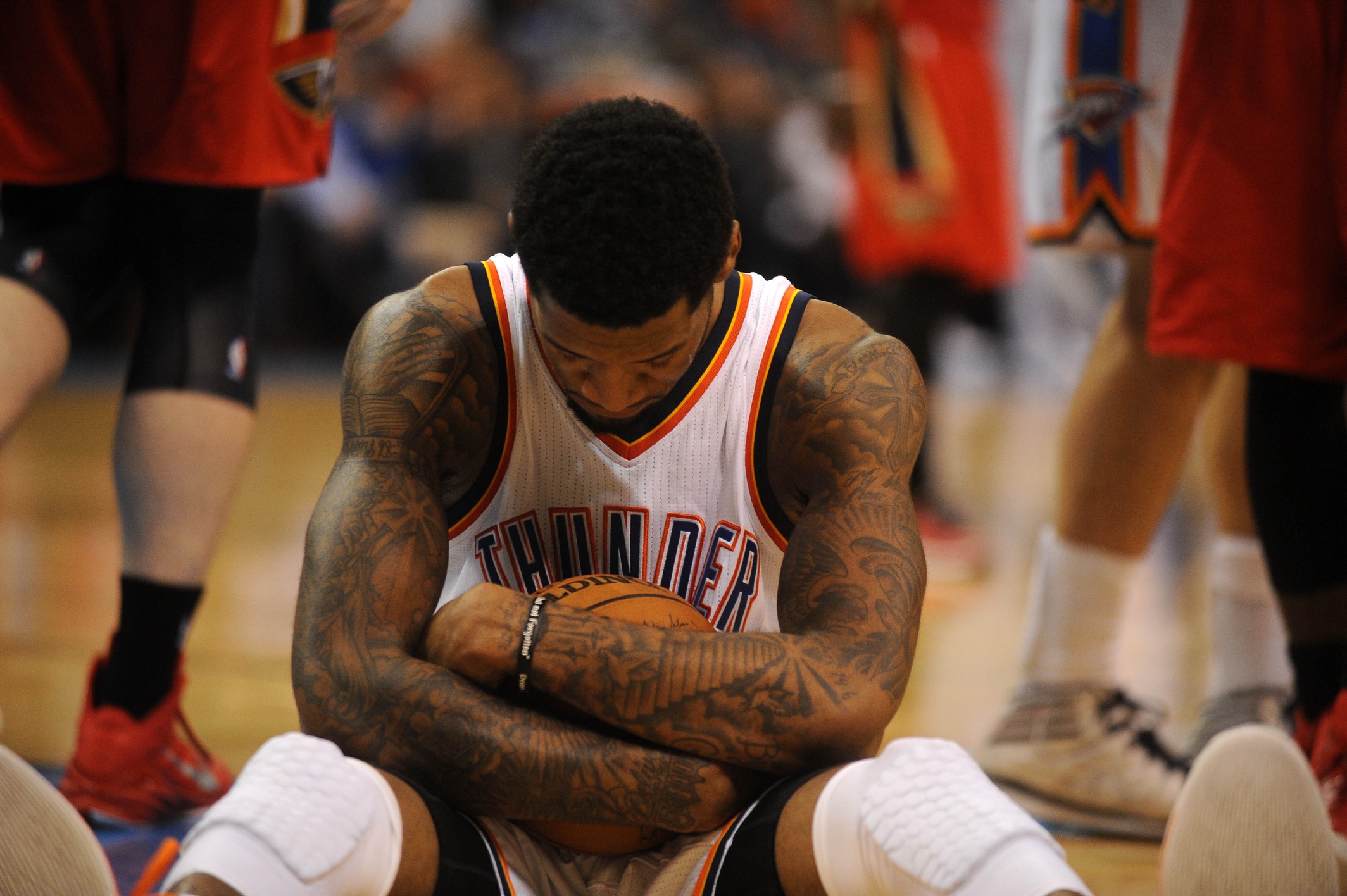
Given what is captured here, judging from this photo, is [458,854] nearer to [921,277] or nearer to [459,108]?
[921,277]

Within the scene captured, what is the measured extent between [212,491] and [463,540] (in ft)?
2.12

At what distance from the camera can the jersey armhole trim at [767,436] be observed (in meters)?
1.78

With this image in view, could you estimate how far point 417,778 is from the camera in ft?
4.99

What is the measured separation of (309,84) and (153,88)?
0.87 ft

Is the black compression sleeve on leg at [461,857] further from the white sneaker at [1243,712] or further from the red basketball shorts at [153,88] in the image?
the white sneaker at [1243,712]

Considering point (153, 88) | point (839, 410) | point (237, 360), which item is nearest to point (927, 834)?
point (839, 410)

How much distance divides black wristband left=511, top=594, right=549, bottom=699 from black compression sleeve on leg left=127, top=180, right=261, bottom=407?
3.28 ft

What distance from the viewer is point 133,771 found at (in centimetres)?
217

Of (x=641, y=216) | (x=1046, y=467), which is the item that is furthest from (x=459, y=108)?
(x=641, y=216)

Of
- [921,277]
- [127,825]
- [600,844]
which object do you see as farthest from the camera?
[921,277]

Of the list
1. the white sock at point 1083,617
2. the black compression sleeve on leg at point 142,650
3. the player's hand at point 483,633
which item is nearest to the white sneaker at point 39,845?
the player's hand at point 483,633

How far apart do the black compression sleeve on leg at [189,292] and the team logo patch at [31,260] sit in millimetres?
194

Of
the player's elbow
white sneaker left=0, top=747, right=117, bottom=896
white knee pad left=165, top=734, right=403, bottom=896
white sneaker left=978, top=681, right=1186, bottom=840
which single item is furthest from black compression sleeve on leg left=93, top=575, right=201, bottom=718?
white sneaker left=978, top=681, right=1186, bottom=840

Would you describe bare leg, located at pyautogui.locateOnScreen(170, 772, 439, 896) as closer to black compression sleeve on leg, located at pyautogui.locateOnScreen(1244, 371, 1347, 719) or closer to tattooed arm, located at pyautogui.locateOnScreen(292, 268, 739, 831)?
tattooed arm, located at pyautogui.locateOnScreen(292, 268, 739, 831)
